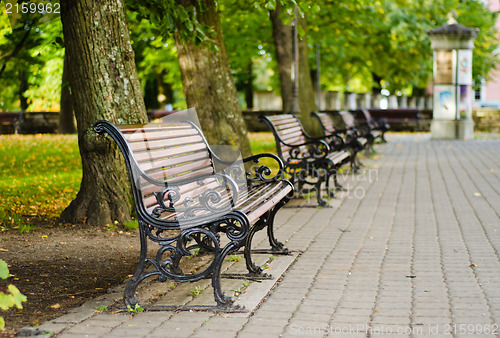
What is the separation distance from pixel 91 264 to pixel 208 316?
187cm

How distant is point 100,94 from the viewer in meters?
7.27

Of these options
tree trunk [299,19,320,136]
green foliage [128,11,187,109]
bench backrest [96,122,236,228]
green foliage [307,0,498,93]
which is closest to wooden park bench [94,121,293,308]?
bench backrest [96,122,236,228]

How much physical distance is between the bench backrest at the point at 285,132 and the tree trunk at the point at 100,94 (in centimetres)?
224

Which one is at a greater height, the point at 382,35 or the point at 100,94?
the point at 382,35

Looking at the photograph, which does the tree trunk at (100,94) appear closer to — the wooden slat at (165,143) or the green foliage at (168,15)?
the green foliage at (168,15)

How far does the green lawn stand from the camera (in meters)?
8.11

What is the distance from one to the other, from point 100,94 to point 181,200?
8.03 feet

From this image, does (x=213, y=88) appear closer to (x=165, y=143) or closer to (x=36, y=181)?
(x=36, y=181)

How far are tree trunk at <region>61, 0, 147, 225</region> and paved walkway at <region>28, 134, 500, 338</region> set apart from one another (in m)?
1.80

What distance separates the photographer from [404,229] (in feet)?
24.7

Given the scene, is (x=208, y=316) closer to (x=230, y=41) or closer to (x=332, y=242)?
(x=332, y=242)

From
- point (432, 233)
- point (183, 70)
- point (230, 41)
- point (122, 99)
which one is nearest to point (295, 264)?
point (432, 233)

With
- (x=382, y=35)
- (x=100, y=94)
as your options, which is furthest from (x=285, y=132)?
(x=382, y=35)

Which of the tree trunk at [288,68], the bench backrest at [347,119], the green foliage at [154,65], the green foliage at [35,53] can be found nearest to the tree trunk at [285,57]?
the tree trunk at [288,68]
